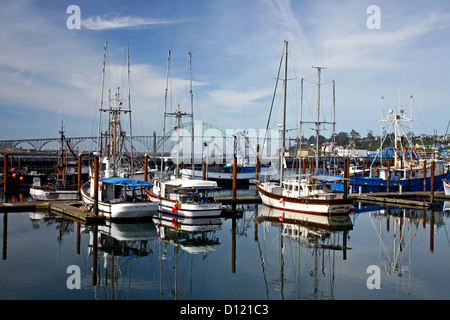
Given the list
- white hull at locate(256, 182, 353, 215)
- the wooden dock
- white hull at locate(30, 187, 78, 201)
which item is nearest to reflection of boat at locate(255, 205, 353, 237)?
white hull at locate(256, 182, 353, 215)

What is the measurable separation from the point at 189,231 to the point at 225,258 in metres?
7.04

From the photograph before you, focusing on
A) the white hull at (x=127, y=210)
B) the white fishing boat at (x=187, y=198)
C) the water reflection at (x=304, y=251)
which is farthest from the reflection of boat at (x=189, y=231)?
the water reflection at (x=304, y=251)

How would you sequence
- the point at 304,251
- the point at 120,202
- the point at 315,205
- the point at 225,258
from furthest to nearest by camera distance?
the point at 315,205
the point at 120,202
the point at 304,251
the point at 225,258

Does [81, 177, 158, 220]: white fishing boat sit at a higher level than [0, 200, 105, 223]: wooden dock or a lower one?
higher

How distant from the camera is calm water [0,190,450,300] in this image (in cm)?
1670

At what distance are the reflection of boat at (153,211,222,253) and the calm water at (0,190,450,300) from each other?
2.7 inches

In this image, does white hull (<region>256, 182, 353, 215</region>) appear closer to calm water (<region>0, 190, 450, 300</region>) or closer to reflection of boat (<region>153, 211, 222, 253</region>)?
calm water (<region>0, 190, 450, 300</region>)

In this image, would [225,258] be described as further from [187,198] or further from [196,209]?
[187,198]

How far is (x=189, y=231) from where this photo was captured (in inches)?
1126

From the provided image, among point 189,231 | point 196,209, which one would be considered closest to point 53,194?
point 196,209

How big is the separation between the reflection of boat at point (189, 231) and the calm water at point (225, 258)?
2.7 inches
